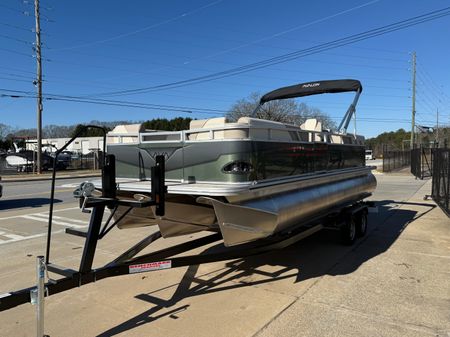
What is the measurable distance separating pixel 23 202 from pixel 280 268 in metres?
10.4

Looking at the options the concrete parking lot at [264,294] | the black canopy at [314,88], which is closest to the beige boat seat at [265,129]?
the concrete parking lot at [264,294]

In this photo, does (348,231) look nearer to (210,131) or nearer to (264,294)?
(264,294)

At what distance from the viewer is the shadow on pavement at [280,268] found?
14.2ft

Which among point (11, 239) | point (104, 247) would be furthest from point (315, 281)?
point (11, 239)

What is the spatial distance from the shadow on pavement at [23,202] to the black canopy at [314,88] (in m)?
8.08

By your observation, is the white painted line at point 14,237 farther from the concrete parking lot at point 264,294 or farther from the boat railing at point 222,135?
the boat railing at point 222,135

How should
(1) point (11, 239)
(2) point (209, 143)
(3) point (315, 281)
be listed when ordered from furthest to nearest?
(1) point (11, 239) < (3) point (315, 281) < (2) point (209, 143)

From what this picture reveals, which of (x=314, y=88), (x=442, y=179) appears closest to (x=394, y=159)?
(x=442, y=179)

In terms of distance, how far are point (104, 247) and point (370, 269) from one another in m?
4.19

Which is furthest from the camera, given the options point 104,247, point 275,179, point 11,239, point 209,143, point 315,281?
point 11,239

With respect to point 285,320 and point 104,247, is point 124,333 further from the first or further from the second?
point 104,247

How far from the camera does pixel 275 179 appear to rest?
470 cm

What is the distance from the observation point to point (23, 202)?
13172 millimetres

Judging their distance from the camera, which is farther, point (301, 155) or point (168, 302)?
point (301, 155)
